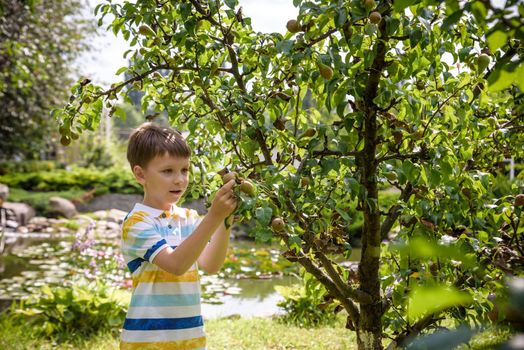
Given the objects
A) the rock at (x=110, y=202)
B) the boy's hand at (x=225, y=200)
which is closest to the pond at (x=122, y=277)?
the boy's hand at (x=225, y=200)

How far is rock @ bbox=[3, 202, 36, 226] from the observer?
39.1 ft

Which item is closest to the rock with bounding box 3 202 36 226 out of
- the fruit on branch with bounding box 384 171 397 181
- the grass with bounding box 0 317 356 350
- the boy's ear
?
the grass with bounding box 0 317 356 350

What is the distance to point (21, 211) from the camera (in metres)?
12.1

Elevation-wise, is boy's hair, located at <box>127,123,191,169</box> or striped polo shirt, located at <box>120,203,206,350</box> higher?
boy's hair, located at <box>127,123,191,169</box>

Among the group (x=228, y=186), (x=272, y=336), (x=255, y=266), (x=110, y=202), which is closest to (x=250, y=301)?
(x=255, y=266)

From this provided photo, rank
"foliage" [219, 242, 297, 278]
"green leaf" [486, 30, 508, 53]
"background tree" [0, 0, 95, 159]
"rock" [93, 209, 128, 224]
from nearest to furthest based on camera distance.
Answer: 1. "green leaf" [486, 30, 508, 53]
2. "foliage" [219, 242, 297, 278]
3. "rock" [93, 209, 128, 224]
4. "background tree" [0, 0, 95, 159]

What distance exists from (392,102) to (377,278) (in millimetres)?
709

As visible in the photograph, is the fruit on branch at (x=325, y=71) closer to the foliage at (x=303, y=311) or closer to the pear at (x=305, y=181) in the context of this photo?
the pear at (x=305, y=181)

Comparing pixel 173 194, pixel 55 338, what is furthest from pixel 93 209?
pixel 173 194

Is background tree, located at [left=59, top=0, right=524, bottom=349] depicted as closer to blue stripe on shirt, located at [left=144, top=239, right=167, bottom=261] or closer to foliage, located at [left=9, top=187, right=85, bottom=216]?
blue stripe on shirt, located at [left=144, top=239, right=167, bottom=261]

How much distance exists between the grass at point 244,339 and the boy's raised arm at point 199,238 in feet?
6.16

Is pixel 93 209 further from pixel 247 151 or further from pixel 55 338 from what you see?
pixel 247 151

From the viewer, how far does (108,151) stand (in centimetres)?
1912

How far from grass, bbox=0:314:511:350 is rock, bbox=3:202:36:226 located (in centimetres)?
855
